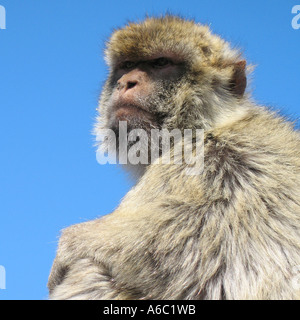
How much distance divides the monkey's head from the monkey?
0.5 inches

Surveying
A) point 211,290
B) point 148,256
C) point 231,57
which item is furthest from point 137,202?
point 231,57

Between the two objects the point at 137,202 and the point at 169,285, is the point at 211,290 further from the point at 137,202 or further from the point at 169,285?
the point at 137,202

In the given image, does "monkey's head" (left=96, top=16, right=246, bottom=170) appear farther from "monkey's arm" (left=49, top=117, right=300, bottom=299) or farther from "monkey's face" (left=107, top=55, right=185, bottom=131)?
"monkey's arm" (left=49, top=117, right=300, bottom=299)

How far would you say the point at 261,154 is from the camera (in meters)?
4.21

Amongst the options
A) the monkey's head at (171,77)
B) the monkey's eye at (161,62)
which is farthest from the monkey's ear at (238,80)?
the monkey's eye at (161,62)

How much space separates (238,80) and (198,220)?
174 centimetres

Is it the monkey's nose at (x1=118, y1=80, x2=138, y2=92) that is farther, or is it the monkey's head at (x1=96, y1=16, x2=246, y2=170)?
the monkey's nose at (x1=118, y1=80, x2=138, y2=92)

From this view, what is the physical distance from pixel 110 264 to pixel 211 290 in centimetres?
77

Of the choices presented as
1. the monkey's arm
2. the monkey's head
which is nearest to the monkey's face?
the monkey's head

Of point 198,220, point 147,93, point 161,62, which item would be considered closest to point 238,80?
point 161,62

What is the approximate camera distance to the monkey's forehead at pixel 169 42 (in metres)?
5.00

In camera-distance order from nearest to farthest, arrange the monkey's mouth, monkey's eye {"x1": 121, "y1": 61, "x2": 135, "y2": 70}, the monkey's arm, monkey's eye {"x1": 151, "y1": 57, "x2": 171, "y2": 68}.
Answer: the monkey's arm
the monkey's mouth
monkey's eye {"x1": 151, "y1": 57, "x2": 171, "y2": 68}
monkey's eye {"x1": 121, "y1": 61, "x2": 135, "y2": 70}

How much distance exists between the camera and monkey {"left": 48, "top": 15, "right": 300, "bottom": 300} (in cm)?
378

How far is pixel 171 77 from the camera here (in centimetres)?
490
